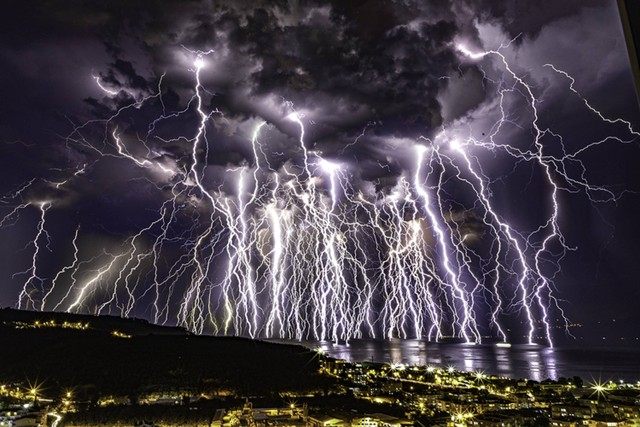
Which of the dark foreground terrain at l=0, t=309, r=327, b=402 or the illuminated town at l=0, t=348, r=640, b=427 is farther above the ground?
the dark foreground terrain at l=0, t=309, r=327, b=402

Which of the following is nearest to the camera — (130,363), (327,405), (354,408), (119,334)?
(354,408)

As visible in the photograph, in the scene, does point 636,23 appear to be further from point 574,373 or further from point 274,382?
point 574,373

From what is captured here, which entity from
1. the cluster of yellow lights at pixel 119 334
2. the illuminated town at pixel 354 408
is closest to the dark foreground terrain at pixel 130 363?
the cluster of yellow lights at pixel 119 334

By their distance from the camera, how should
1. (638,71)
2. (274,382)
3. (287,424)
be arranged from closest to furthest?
(638,71) → (287,424) → (274,382)

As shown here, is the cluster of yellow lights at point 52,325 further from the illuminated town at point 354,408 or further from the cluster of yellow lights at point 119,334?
the illuminated town at point 354,408

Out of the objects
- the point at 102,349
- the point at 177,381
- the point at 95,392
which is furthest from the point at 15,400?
the point at 102,349

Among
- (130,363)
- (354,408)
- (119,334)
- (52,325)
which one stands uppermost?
(52,325)

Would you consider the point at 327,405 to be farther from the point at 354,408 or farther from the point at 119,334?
the point at 119,334

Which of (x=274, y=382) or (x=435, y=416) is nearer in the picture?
(x=435, y=416)

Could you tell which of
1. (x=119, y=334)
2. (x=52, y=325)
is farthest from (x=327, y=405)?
(x=52, y=325)

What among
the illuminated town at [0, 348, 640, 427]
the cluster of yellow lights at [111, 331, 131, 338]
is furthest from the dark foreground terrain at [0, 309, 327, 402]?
the illuminated town at [0, 348, 640, 427]

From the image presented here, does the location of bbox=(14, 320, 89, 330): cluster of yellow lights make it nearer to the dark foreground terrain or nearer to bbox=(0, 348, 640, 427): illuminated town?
the dark foreground terrain
